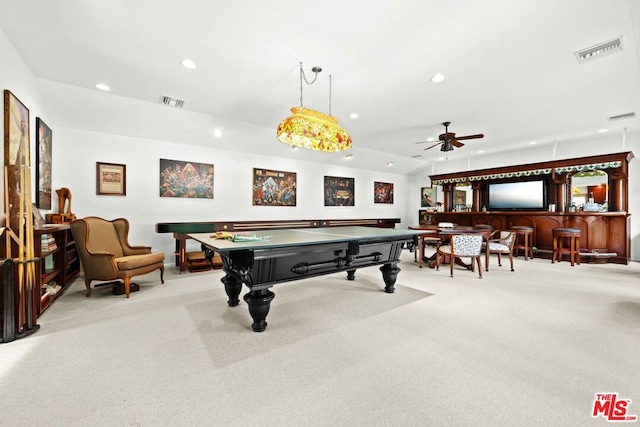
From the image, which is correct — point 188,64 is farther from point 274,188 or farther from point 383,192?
point 383,192

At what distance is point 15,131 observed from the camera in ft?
9.62

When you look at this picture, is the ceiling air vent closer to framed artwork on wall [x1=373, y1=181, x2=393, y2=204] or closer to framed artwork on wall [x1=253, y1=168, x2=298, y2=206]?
framed artwork on wall [x1=253, y1=168, x2=298, y2=206]

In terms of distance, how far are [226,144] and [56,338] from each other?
486cm

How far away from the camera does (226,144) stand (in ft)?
21.0

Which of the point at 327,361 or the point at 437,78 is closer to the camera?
the point at 327,361

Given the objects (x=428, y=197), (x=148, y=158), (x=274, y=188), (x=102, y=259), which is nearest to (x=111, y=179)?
(x=148, y=158)

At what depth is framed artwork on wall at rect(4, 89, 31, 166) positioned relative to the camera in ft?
8.91

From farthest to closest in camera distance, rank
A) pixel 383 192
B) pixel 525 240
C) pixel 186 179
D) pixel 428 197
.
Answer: pixel 428 197
pixel 383 192
pixel 525 240
pixel 186 179

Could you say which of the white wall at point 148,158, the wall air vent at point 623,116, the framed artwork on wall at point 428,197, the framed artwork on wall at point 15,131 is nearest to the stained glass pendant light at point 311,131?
the framed artwork on wall at point 15,131

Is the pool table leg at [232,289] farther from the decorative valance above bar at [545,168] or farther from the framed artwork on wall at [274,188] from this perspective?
the decorative valance above bar at [545,168]

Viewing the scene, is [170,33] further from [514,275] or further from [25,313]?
[514,275]

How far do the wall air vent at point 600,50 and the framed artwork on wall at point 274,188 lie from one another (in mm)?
6142

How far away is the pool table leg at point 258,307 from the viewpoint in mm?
2605

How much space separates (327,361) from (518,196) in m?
8.36
